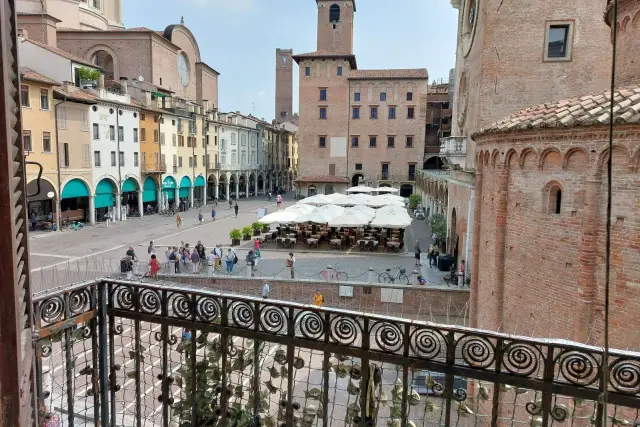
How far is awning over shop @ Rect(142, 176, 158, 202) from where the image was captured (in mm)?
41281

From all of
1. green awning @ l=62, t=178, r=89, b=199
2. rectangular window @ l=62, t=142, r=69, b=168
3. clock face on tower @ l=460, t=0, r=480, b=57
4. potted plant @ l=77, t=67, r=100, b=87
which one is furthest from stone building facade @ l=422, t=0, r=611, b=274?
potted plant @ l=77, t=67, r=100, b=87

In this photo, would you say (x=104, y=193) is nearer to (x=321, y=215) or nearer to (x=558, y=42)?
(x=321, y=215)

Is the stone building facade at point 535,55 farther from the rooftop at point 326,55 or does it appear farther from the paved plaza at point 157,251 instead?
the rooftop at point 326,55

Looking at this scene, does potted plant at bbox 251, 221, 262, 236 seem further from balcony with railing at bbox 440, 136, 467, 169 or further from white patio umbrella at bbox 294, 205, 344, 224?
balcony with railing at bbox 440, 136, 467, 169

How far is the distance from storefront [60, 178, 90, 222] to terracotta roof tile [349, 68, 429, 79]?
111ft

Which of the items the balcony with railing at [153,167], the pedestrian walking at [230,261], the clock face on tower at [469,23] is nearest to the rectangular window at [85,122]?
the balcony with railing at [153,167]

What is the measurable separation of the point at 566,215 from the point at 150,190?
39241 millimetres

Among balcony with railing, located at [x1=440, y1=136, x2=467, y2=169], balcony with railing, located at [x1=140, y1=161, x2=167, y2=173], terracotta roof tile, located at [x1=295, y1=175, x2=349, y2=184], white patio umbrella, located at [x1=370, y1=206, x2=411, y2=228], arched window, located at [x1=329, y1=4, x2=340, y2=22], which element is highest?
arched window, located at [x1=329, y1=4, x2=340, y2=22]

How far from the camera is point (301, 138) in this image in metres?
57.0

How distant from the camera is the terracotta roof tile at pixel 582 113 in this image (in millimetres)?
7420

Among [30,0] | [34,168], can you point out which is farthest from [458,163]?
[30,0]

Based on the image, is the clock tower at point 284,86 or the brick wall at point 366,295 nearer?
the brick wall at point 366,295

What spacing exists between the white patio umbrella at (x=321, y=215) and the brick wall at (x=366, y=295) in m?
6.10

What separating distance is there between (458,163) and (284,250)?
10703 millimetres
